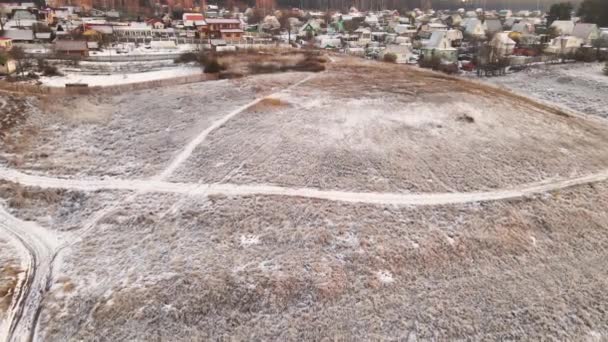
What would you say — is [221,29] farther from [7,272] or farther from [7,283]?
[7,283]

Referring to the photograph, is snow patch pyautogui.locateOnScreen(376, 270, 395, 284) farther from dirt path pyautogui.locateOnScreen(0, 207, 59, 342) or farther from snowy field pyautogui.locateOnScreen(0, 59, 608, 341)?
dirt path pyautogui.locateOnScreen(0, 207, 59, 342)

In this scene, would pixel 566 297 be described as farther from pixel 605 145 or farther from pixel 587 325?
pixel 605 145

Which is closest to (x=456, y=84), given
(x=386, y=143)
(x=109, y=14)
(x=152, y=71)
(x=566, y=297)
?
(x=386, y=143)

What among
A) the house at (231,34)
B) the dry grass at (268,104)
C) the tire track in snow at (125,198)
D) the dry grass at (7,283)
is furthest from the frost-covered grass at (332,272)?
the house at (231,34)

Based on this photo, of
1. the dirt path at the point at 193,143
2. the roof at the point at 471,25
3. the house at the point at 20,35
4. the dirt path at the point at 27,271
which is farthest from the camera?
the roof at the point at 471,25

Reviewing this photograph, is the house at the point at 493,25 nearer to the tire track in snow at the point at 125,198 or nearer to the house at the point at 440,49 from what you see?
the house at the point at 440,49

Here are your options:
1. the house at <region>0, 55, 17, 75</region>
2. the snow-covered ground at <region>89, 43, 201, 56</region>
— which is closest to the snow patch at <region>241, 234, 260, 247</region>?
the house at <region>0, 55, 17, 75</region>

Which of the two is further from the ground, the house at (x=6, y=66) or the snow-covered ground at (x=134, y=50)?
the snow-covered ground at (x=134, y=50)

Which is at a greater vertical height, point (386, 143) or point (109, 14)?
point (109, 14)
